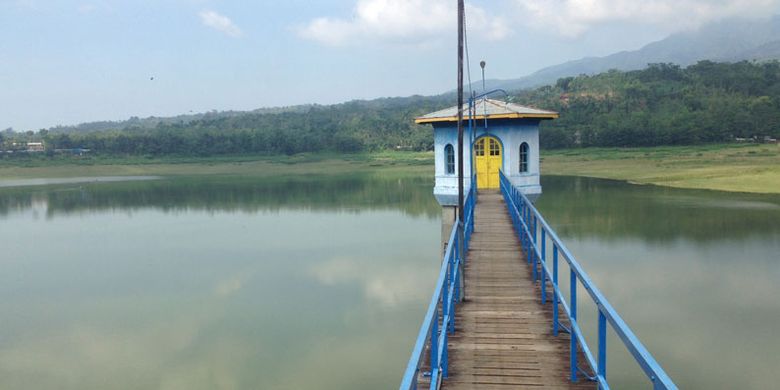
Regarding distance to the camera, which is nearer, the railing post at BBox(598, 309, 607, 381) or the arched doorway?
the railing post at BBox(598, 309, 607, 381)

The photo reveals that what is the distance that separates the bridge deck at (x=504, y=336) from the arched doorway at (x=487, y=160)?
25.5 feet

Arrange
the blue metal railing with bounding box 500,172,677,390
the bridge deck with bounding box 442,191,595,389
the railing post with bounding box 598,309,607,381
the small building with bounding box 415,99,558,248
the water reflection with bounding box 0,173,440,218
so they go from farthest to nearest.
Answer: the water reflection with bounding box 0,173,440,218 → the small building with bounding box 415,99,558,248 → the bridge deck with bounding box 442,191,595,389 → the railing post with bounding box 598,309,607,381 → the blue metal railing with bounding box 500,172,677,390

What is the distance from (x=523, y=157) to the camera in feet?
57.0

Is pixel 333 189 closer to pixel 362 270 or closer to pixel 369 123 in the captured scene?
pixel 362 270

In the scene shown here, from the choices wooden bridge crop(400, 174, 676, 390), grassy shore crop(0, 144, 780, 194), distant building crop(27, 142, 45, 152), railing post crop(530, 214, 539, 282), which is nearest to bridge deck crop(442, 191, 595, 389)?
wooden bridge crop(400, 174, 676, 390)

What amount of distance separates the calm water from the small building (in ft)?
11.5

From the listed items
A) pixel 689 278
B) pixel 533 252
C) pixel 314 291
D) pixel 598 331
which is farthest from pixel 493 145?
pixel 598 331

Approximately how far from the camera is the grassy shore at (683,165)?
1742 inches

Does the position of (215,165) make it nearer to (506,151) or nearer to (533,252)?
(506,151)

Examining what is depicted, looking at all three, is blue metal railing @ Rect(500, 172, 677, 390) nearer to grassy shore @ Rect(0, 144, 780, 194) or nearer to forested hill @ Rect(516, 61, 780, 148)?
grassy shore @ Rect(0, 144, 780, 194)

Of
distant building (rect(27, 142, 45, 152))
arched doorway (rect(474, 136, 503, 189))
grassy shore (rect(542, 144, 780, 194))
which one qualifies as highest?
distant building (rect(27, 142, 45, 152))

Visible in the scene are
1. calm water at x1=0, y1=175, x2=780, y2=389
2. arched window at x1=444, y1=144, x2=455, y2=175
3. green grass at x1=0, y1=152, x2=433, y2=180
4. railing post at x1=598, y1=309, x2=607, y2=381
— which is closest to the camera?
railing post at x1=598, y1=309, x2=607, y2=381

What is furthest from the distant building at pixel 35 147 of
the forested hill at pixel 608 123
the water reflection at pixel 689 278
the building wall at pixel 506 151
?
the building wall at pixel 506 151

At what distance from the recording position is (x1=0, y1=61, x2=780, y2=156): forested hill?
Result: 7656 cm
